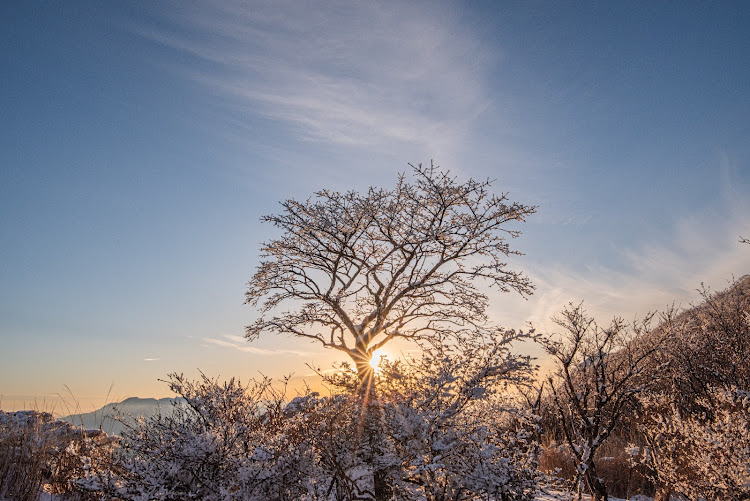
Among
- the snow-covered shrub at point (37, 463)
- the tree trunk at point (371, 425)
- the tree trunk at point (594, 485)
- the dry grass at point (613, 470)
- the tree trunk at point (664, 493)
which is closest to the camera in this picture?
the tree trunk at point (371, 425)

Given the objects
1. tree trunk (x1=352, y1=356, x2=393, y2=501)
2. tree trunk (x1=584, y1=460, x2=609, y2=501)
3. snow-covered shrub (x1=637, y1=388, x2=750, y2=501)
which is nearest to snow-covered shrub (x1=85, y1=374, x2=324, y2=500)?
tree trunk (x1=352, y1=356, x2=393, y2=501)

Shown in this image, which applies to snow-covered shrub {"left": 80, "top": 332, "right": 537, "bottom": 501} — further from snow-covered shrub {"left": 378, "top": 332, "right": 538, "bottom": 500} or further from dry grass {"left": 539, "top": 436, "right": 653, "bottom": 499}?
dry grass {"left": 539, "top": 436, "right": 653, "bottom": 499}

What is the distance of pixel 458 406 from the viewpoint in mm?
4008

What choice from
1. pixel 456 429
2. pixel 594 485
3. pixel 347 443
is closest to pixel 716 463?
pixel 594 485

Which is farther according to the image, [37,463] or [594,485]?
[594,485]

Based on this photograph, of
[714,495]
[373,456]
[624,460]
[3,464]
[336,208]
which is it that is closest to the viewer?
[373,456]

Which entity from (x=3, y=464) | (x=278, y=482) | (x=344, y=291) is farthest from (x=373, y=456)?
(x=344, y=291)

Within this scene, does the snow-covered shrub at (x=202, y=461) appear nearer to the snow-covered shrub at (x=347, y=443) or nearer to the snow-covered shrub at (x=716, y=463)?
the snow-covered shrub at (x=347, y=443)

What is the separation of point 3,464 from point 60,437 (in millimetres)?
2342

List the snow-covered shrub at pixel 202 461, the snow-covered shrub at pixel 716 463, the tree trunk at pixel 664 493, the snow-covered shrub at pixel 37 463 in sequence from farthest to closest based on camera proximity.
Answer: the tree trunk at pixel 664 493
the snow-covered shrub at pixel 37 463
the snow-covered shrub at pixel 716 463
the snow-covered shrub at pixel 202 461

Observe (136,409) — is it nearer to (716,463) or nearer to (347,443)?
(347,443)

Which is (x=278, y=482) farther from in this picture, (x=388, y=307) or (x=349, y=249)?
(x=349, y=249)

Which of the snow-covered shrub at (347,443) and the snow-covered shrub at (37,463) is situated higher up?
the snow-covered shrub at (347,443)

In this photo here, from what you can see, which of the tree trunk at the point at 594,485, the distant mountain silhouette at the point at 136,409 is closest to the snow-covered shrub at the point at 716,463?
the tree trunk at the point at 594,485
